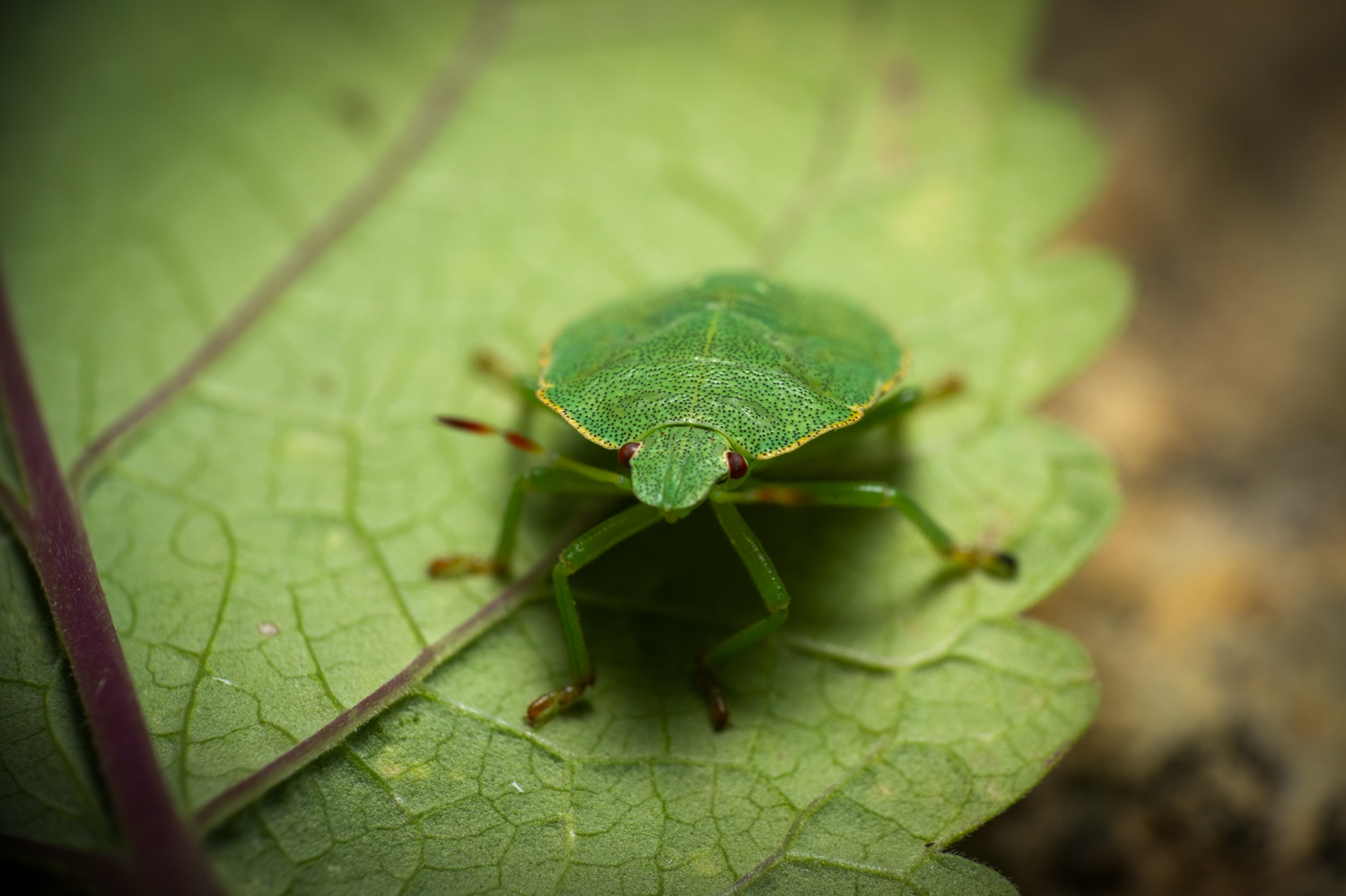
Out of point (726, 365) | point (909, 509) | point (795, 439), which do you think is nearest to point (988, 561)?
point (909, 509)

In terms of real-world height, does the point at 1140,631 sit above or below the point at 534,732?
below

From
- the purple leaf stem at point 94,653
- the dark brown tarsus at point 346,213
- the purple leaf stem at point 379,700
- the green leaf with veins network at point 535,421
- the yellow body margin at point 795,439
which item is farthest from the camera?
the dark brown tarsus at point 346,213

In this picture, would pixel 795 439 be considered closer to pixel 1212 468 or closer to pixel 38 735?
pixel 1212 468

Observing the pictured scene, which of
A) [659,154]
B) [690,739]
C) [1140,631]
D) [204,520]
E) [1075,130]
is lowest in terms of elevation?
[1140,631]

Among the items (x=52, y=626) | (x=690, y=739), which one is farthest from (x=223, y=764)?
(x=690, y=739)

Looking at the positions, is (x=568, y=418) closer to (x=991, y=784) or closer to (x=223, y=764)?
(x=223, y=764)

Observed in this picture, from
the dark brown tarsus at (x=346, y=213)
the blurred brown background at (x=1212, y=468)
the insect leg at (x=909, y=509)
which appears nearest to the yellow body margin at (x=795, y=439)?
the insect leg at (x=909, y=509)

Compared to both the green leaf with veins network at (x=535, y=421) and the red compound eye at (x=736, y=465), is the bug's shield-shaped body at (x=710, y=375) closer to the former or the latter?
the red compound eye at (x=736, y=465)
